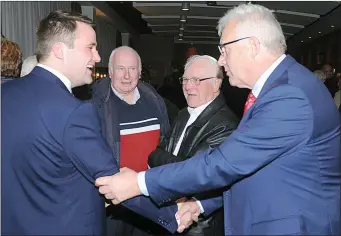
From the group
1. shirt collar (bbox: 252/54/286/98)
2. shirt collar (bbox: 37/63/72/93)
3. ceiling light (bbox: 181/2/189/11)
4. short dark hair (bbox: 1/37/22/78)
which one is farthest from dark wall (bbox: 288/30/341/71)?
shirt collar (bbox: 37/63/72/93)

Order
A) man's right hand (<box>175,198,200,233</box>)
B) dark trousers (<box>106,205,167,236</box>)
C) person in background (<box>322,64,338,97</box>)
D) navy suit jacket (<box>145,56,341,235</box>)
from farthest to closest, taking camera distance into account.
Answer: person in background (<box>322,64,338,97</box>) < dark trousers (<box>106,205,167,236</box>) < man's right hand (<box>175,198,200,233</box>) < navy suit jacket (<box>145,56,341,235</box>)

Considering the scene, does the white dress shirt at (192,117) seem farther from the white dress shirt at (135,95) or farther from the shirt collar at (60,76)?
the shirt collar at (60,76)

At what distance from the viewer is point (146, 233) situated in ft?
9.25

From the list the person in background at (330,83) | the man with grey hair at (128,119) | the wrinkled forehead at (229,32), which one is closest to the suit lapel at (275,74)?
the wrinkled forehead at (229,32)

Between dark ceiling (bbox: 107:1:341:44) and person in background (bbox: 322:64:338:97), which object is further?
dark ceiling (bbox: 107:1:341:44)

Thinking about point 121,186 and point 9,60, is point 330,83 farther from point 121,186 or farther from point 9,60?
point 121,186

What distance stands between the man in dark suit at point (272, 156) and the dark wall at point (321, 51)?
36.2ft

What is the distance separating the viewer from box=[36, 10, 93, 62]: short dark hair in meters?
1.74

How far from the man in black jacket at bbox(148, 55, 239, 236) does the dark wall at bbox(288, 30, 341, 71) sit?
10.2 meters

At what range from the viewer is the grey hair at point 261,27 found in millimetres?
1673

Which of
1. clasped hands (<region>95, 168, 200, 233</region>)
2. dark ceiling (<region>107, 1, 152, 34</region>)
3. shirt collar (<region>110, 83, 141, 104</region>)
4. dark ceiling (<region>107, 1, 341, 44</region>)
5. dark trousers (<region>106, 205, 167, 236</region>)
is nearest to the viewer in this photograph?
clasped hands (<region>95, 168, 200, 233</region>)

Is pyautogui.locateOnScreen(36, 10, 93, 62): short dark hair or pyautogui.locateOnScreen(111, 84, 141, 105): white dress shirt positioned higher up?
pyautogui.locateOnScreen(36, 10, 93, 62): short dark hair

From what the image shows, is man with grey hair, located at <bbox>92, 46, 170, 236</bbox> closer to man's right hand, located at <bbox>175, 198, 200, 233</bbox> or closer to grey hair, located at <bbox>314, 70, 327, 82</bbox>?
man's right hand, located at <bbox>175, 198, 200, 233</bbox>

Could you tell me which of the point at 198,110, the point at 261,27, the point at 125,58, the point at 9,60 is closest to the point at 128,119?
the point at 125,58
